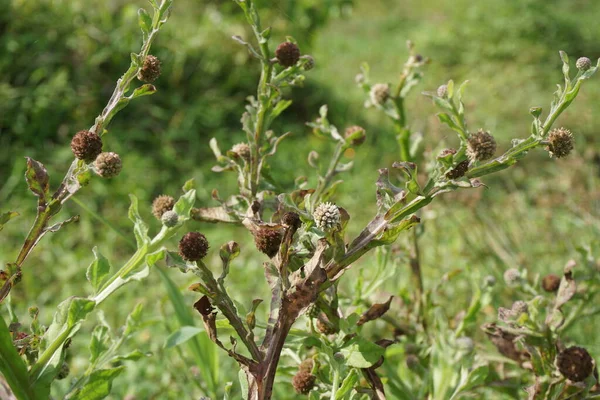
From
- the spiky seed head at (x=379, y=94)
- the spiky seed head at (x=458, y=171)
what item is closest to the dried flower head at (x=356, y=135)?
the spiky seed head at (x=379, y=94)

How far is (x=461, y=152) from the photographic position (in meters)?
0.75

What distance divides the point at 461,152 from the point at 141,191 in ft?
9.62

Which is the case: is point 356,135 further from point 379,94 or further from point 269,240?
point 269,240

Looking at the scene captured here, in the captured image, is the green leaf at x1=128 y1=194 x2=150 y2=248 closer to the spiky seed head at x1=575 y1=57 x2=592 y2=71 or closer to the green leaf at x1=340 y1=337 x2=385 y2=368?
the green leaf at x1=340 y1=337 x2=385 y2=368

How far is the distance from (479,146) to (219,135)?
136 inches

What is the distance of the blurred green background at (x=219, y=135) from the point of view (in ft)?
8.13

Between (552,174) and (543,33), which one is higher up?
(543,33)

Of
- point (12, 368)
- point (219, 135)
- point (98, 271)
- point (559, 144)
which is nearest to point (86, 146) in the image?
point (98, 271)

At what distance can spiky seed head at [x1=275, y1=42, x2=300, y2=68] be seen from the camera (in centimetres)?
94

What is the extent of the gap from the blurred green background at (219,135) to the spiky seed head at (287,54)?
109cm

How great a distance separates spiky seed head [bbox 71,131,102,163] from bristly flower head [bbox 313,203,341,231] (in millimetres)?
281

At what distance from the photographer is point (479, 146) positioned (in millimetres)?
760

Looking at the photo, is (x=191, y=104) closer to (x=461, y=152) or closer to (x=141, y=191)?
(x=141, y=191)

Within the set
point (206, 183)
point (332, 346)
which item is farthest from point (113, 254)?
point (332, 346)
